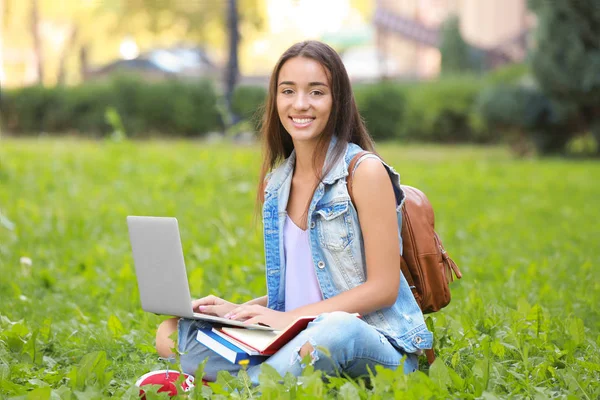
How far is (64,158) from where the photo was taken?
416 inches

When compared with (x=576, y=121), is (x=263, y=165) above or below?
above

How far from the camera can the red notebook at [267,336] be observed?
282cm

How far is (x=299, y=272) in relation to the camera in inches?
125

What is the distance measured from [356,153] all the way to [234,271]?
92.6 inches

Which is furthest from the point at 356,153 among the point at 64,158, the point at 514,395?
the point at 64,158

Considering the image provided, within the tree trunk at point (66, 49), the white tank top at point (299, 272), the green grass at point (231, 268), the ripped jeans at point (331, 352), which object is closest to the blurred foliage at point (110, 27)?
the tree trunk at point (66, 49)

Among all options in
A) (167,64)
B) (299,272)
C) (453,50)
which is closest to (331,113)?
(299,272)

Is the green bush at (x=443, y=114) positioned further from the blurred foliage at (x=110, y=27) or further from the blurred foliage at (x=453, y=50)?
the blurred foliage at (x=110, y=27)

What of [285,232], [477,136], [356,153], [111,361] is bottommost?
[477,136]

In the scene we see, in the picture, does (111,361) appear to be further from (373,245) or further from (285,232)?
(373,245)

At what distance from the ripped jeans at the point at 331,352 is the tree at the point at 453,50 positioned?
2089cm

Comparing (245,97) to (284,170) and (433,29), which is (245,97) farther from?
(433,29)

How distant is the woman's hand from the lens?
10.2 ft

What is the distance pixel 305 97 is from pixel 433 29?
36.1m
